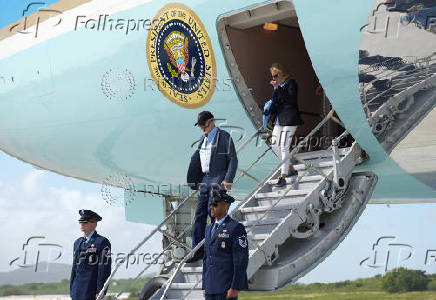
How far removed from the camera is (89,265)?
21.0 ft

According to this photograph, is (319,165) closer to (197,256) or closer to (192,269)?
(197,256)

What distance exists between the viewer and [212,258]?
541cm

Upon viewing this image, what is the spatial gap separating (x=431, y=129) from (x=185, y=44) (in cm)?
291

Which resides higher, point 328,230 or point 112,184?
point 112,184

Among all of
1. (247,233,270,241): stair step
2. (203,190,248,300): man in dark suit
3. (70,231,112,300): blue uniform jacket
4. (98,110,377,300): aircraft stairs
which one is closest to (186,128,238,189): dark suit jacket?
(98,110,377,300): aircraft stairs

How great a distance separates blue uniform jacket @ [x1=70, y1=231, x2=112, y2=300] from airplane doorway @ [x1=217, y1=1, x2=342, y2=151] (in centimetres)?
233

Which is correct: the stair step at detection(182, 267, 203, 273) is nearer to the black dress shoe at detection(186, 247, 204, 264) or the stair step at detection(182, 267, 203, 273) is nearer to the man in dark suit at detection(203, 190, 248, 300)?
the black dress shoe at detection(186, 247, 204, 264)

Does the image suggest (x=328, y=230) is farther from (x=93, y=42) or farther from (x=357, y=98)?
(x=93, y=42)

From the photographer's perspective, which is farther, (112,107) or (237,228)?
(112,107)

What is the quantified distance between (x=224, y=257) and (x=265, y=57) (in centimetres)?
384

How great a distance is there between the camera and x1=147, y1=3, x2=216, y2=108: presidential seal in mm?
7695

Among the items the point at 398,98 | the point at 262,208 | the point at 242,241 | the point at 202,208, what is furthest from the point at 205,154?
the point at 398,98

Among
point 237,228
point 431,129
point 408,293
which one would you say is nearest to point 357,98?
point 431,129

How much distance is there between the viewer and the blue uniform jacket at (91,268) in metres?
6.32
